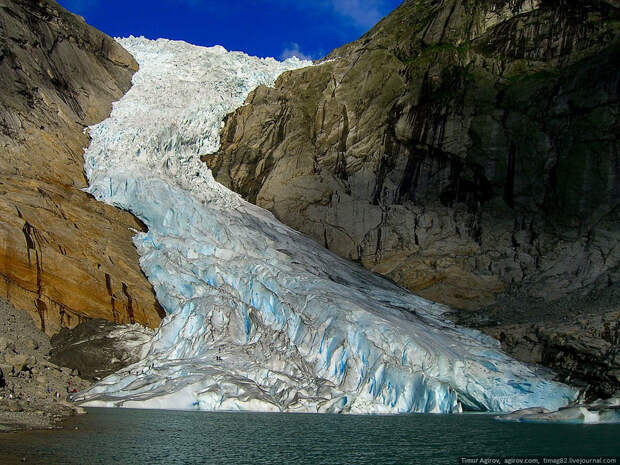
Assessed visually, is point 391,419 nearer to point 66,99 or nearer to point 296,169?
point 296,169

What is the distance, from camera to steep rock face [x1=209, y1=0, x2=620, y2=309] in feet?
101

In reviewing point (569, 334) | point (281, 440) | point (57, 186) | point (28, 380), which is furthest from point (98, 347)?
point (569, 334)

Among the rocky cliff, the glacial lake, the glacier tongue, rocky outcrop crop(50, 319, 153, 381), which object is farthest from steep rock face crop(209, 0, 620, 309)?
rocky outcrop crop(50, 319, 153, 381)

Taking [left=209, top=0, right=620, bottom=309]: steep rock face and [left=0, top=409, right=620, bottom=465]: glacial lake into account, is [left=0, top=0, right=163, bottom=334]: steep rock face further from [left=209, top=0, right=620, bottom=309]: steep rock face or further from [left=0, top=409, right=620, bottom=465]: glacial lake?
[left=209, top=0, right=620, bottom=309]: steep rock face

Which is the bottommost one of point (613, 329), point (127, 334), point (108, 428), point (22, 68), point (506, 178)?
point (108, 428)

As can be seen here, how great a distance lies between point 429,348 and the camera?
22.5m

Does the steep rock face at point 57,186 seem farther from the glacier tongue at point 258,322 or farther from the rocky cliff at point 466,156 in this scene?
the rocky cliff at point 466,156

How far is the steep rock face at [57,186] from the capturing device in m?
23.7

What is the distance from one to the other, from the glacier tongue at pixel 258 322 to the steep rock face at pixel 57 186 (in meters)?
1.30

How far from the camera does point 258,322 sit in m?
24.6

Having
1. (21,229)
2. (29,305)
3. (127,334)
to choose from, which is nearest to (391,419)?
(127,334)

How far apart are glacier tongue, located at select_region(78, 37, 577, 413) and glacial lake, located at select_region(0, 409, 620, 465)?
2.78 metres

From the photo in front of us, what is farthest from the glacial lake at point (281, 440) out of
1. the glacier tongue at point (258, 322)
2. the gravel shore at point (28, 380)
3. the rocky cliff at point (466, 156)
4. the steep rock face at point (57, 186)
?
the rocky cliff at point (466, 156)

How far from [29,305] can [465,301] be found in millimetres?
20049
